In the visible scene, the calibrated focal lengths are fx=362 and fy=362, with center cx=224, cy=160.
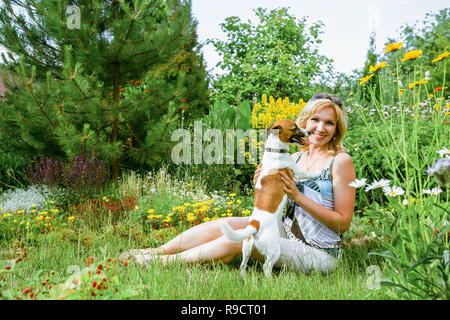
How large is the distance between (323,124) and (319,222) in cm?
63

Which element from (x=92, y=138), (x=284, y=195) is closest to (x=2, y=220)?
(x=92, y=138)

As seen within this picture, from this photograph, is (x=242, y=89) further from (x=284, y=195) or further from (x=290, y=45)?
(x=284, y=195)

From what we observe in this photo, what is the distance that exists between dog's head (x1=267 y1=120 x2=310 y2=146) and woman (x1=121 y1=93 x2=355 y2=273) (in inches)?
14.0

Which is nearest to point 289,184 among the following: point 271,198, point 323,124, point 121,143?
point 271,198

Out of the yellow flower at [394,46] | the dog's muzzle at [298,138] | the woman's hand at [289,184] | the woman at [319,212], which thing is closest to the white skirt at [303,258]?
the woman at [319,212]

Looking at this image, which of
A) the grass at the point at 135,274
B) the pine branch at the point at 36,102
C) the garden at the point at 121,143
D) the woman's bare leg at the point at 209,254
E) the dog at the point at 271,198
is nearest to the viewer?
the grass at the point at 135,274

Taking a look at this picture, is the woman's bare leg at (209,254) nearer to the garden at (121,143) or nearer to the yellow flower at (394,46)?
the garden at (121,143)

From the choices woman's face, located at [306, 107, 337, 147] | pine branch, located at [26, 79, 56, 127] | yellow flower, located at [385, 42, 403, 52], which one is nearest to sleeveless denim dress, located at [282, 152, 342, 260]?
woman's face, located at [306, 107, 337, 147]

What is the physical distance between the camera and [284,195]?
196 cm

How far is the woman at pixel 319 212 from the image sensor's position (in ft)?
7.23

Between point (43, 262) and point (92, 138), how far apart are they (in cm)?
239

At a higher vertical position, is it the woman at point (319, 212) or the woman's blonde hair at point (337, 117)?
the woman's blonde hair at point (337, 117)

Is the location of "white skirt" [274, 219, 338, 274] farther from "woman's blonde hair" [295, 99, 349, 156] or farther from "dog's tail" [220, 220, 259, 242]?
"woman's blonde hair" [295, 99, 349, 156]

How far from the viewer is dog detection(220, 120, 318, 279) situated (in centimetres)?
187
